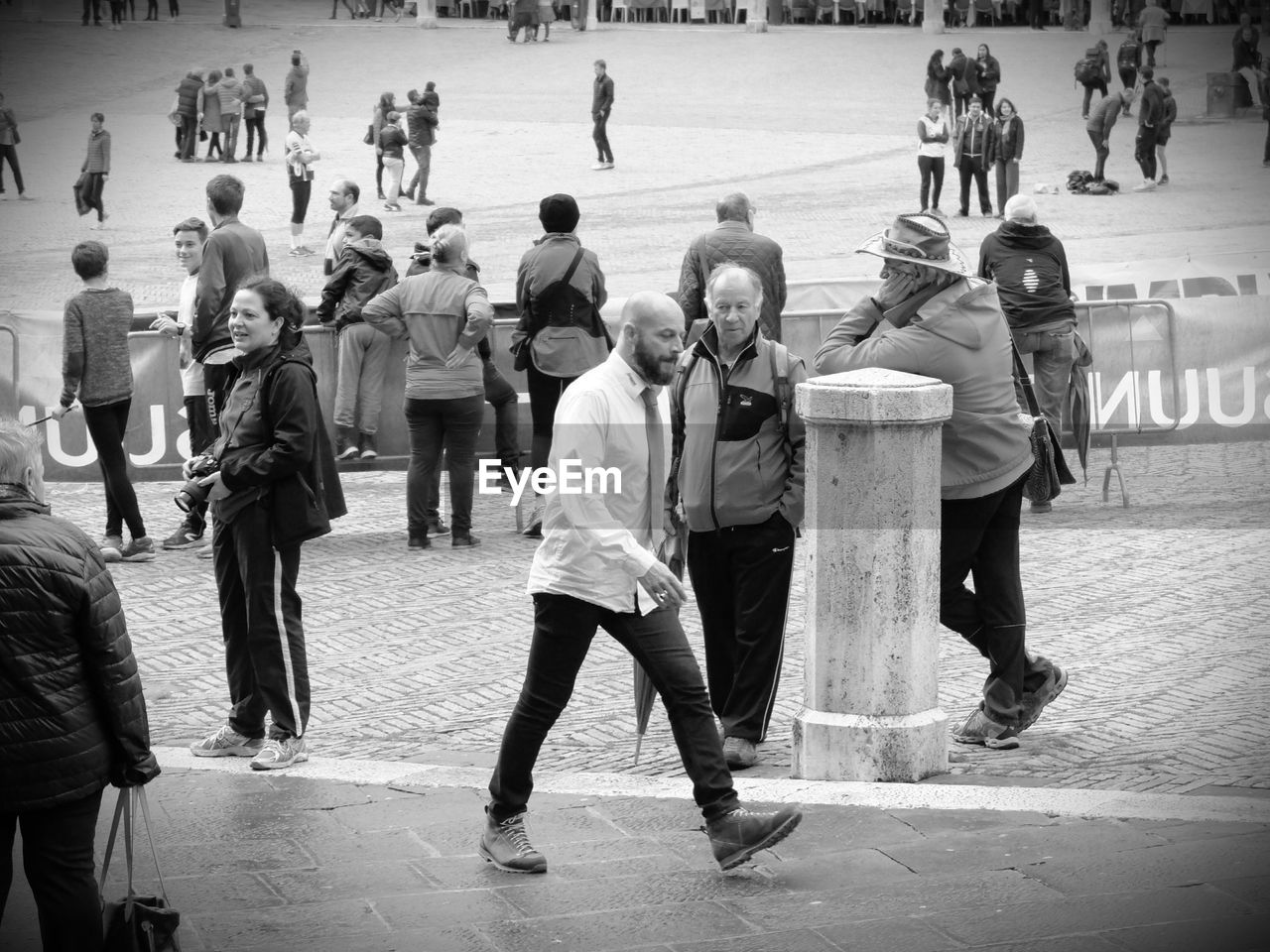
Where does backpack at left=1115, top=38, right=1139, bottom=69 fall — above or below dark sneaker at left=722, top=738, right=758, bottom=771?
above

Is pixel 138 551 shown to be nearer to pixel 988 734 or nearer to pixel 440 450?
pixel 440 450

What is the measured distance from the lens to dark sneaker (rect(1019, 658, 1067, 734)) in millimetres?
6305

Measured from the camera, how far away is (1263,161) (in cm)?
3159

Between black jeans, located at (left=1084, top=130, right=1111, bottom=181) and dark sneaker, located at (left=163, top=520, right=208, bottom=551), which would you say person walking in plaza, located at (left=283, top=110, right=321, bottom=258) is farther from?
dark sneaker, located at (left=163, top=520, right=208, bottom=551)

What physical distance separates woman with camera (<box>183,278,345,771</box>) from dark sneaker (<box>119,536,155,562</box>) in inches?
155

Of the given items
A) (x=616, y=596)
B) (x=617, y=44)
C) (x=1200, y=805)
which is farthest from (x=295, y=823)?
(x=617, y=44)

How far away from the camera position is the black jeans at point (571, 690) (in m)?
5.01

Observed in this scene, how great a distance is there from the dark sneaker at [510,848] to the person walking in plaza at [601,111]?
87.4 feet

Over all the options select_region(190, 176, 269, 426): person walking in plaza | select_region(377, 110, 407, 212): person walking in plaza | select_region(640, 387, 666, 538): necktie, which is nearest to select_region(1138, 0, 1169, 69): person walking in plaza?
select_region(377, 110, 407, 212): person walking in plaza

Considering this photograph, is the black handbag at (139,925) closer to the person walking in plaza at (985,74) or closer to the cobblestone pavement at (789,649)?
the cobblestone pavement at (789,649)

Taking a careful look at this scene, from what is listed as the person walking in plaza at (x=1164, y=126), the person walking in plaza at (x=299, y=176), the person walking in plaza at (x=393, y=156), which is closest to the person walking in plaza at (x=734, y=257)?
the person walking in plaza at (x=299, y=176)

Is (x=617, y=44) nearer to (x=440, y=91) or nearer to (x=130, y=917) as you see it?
(x=440, y=91)

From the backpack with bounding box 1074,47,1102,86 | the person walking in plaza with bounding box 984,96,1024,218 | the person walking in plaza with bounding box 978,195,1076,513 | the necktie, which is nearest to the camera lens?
the necktie

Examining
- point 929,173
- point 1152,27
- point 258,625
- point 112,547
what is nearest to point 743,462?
point 258,625
